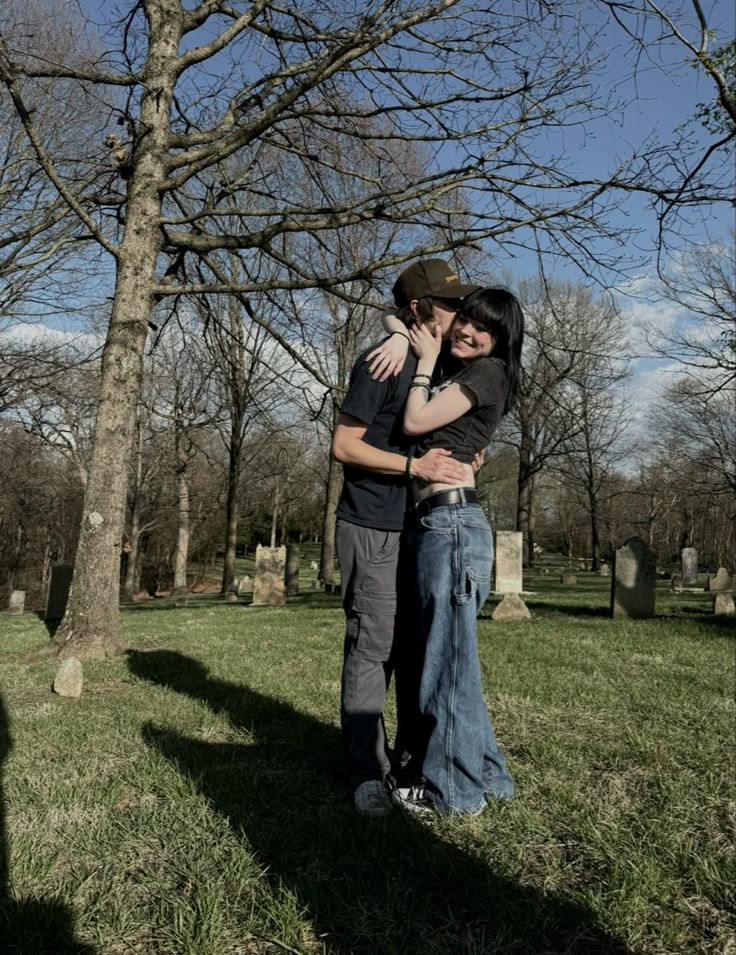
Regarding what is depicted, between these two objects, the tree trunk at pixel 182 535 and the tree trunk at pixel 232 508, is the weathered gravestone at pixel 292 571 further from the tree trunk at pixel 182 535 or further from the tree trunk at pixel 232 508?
the tree trunk at pixel 182 535

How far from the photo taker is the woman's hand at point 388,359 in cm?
296

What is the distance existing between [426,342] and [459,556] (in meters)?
0.95

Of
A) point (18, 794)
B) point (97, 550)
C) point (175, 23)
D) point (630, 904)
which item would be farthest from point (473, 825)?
point (175, 23)

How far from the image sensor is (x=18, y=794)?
2.99 metres

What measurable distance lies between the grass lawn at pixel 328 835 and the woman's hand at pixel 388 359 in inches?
72.2

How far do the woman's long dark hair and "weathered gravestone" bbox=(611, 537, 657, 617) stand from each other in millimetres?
8725

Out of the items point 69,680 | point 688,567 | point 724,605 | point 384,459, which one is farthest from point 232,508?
point 384,459

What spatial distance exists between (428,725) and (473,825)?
0.40m

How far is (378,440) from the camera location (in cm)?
307

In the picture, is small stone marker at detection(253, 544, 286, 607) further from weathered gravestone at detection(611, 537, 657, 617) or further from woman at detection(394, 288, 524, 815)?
woman at detection(394, 288, 524, 815)

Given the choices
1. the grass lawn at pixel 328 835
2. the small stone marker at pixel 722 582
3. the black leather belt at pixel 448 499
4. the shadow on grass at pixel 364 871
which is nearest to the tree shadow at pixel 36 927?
the grass lawn at pixel 328 835

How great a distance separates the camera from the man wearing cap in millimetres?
2949

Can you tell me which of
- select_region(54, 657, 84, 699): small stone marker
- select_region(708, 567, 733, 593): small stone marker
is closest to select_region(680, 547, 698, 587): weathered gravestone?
select_region(708, 567, 733, 593): small stone marker

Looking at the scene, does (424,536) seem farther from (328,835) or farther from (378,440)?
(328,835)
